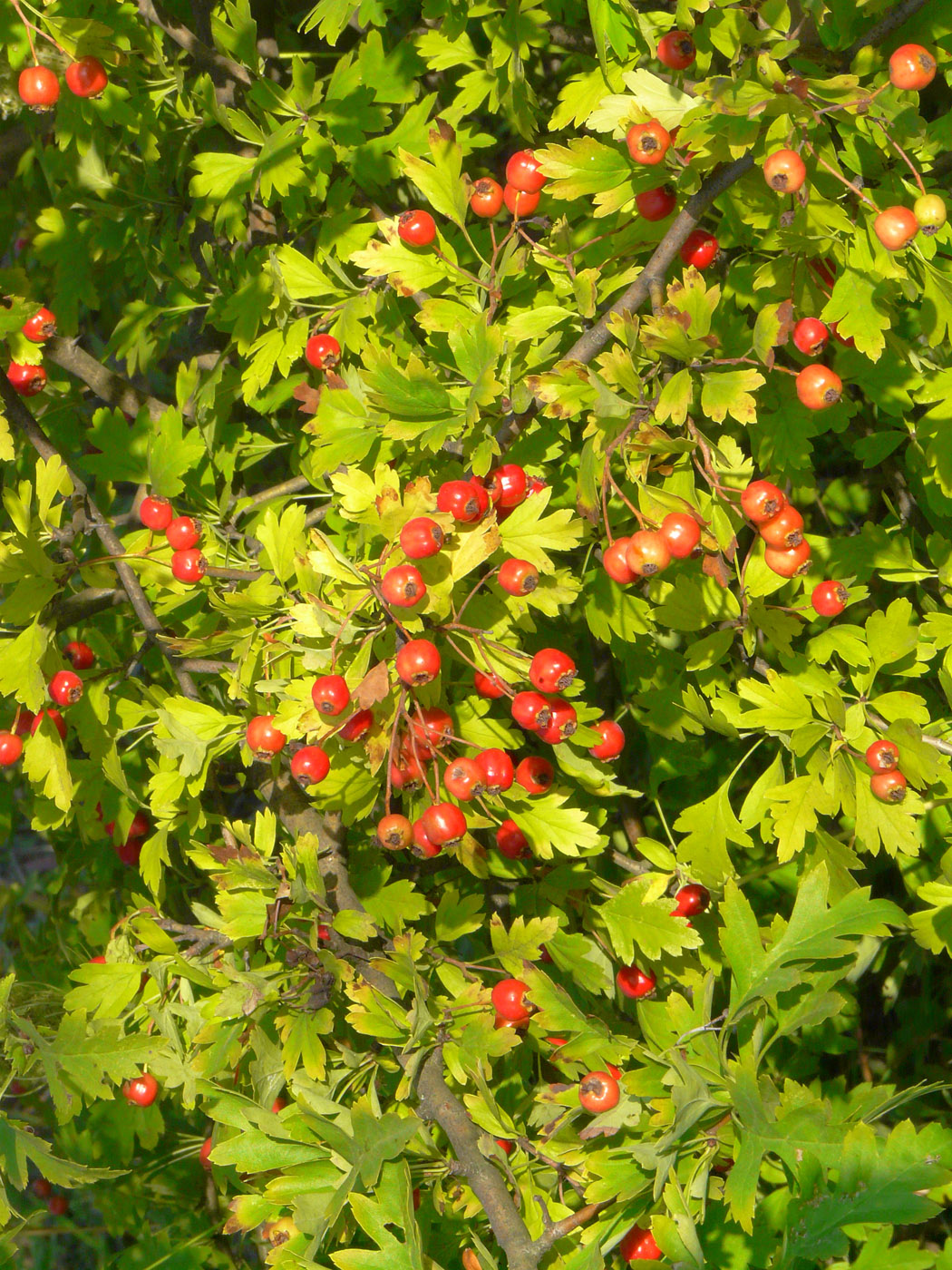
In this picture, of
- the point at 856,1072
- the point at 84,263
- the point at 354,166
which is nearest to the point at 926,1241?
the point at 856,1072

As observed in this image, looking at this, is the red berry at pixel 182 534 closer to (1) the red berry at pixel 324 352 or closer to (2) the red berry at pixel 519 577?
(1) the red berry at pixel 324 352

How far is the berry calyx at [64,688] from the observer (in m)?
1.90

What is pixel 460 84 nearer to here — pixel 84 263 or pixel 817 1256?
pixel 84 263

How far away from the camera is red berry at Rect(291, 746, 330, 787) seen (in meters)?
1.64

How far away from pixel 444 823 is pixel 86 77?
1.44 meters

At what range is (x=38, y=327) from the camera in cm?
201

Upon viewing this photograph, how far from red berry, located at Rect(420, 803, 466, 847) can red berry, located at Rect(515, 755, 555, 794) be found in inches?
6.7

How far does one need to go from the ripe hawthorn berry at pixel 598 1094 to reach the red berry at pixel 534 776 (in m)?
0.42

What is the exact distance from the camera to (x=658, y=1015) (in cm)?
166

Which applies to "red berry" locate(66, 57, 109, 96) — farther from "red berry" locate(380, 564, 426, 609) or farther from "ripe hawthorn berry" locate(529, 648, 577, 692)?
"ripe hawthorn berry" locate(529, 648, 577, 692)

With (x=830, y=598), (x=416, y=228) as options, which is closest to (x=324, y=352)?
(x=416, y=228)

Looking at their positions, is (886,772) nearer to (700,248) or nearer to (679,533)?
(679,533)

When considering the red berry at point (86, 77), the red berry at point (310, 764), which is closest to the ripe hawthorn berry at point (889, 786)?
the red berry at point (310, 764)

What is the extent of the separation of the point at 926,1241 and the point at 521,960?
139 cm
